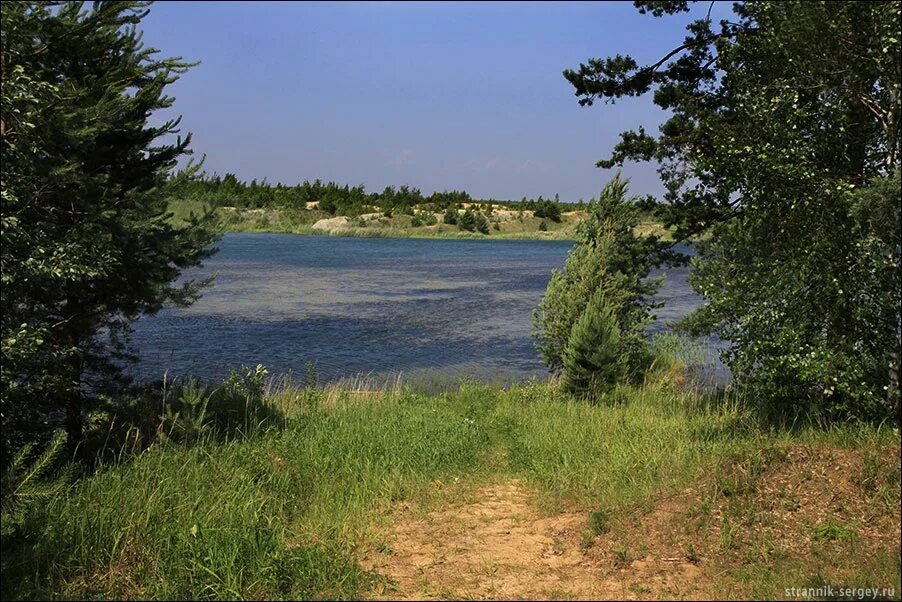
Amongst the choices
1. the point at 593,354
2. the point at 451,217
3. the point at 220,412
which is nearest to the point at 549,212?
the point at 451,217

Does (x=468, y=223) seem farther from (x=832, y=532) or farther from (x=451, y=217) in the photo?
(x=832, y=532)

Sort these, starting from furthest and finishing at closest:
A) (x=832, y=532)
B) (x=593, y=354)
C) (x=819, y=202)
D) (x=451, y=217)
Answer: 1. (x=451, y=217)
2. (x=593, y=354)
3. (x=819, y=202)
4. (x=832, y=532)

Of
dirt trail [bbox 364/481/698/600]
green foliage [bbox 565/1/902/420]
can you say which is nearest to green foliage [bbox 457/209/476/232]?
green foliage [bbox 565/1/902/420]

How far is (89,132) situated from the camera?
23.3 ft

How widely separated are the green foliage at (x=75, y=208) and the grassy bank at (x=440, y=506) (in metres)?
1.28

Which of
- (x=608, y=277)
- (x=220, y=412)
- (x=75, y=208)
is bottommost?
(x=220, y=412)

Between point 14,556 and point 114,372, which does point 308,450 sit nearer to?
point 114,372

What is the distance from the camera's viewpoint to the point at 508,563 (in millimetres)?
5336

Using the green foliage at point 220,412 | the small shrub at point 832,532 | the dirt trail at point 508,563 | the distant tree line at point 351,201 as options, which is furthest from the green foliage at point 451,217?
the small shrub at point 832,532

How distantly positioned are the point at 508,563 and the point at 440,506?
1.39 metres

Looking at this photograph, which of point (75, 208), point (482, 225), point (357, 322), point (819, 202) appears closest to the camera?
point (819, 202)

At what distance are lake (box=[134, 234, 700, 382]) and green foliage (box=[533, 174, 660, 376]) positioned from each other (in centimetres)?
339

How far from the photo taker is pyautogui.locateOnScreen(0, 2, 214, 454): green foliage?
645 centimetres

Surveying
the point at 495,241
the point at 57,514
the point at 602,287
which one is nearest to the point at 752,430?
the point at 602,287
